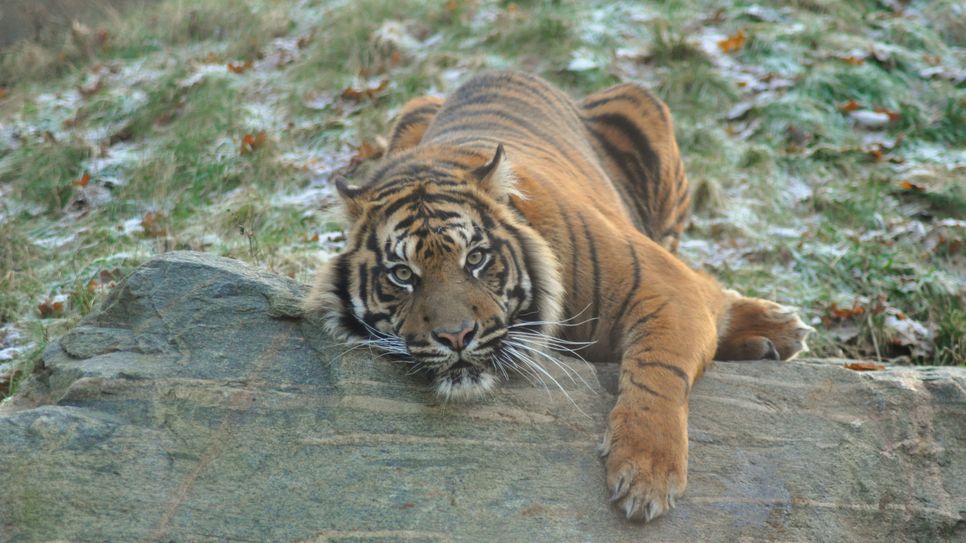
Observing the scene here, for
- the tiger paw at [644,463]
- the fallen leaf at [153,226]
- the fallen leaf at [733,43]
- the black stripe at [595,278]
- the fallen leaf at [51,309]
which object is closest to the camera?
the tiger paw at [644,463]

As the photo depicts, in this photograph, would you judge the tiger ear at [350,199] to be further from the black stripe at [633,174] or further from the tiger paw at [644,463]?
the black stripe at [633,174]

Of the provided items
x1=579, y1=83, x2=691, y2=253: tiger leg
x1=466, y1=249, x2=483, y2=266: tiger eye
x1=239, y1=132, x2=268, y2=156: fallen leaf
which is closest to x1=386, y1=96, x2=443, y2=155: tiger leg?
x1=579, y1=83, x2=691, y2=253: tiger leg

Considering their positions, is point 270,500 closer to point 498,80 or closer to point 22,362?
point 22,362

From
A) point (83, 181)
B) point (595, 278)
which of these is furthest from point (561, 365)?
point (83, 181)

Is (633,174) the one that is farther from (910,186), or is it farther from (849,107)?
(849,107)

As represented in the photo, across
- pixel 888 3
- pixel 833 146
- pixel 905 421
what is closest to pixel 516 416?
pixel 905 421

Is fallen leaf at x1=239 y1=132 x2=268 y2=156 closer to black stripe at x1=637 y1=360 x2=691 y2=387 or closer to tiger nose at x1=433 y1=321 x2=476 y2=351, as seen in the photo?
tiger nose at x1=433 y1=321 x2=476 y2=351

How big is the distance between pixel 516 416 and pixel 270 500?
0.83m

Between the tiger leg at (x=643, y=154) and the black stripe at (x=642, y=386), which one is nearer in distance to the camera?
the black stripe at (x=642, y=386)

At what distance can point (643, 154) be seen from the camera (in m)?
5.44

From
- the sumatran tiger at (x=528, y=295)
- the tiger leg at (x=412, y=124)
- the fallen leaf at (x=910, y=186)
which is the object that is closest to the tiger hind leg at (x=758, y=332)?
the sumatran tiger at (x=528, y=295)

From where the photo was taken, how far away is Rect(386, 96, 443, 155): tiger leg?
5324mm

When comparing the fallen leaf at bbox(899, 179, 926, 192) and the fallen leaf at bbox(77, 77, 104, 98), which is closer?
the fallen leaf at bbox(899, 179, 926, 192)

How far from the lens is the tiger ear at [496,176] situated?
11.0 ft
